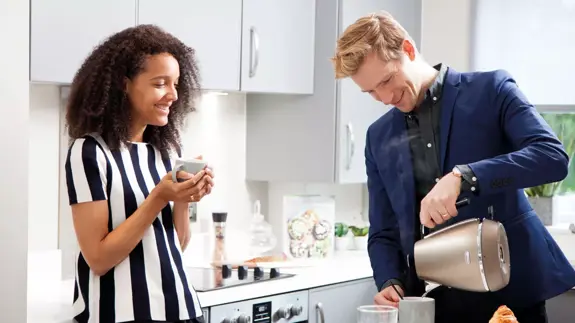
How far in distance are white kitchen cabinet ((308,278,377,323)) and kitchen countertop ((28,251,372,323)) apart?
29 millimetres

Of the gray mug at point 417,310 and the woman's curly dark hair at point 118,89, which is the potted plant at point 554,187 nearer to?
the woman's curly dark hair at point 118,89

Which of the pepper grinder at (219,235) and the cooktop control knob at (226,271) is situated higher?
the pepper grinder at (219,235)

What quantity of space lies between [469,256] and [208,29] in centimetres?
179

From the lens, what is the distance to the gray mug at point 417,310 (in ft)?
6.56

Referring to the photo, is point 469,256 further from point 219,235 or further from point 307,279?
point 219,235

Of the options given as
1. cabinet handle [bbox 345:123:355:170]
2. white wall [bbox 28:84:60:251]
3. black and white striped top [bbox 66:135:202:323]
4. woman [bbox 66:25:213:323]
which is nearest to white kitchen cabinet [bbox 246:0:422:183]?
cabinet handle [bbox 345:123:355:170]

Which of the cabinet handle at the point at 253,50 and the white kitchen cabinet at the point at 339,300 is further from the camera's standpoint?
the cabinet handle at the point at 253,50

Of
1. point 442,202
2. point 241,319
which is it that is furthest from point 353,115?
point 442,202

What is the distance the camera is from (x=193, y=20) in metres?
3.49

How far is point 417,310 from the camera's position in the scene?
2002mm

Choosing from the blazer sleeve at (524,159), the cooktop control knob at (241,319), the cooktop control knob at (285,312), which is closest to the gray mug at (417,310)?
the blazer sleeve at (524,159)

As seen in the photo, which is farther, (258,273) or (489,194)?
(258,273)

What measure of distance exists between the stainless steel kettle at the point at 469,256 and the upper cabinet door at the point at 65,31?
4.43 feet

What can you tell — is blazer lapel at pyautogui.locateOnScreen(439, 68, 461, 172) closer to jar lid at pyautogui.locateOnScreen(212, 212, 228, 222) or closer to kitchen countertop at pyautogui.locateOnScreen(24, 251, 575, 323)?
kitchen countertop at pyautogui.locateOnScreen(24, 251, 575, 323)
